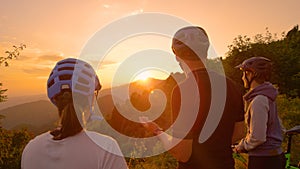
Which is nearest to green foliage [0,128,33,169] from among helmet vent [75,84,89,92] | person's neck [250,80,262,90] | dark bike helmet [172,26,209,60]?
person's neck [250,80,262,90]

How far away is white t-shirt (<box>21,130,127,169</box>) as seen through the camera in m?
1.72

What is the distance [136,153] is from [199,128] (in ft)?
21.2

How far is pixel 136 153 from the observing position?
8.84 meters

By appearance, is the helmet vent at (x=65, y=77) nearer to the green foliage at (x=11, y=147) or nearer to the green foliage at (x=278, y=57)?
the green foliage at (x=11, y=147)

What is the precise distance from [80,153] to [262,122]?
2638 mm

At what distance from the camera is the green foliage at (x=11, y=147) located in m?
11.0

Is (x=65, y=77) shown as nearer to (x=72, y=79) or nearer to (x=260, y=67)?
(x=72, y=79)

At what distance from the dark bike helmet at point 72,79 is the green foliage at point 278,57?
792 inches

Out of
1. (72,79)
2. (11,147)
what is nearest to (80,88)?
(72,79)

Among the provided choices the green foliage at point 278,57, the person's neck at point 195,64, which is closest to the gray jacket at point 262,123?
the person's neck at point 195,64

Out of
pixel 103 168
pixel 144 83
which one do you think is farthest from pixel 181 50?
pixel 144 83

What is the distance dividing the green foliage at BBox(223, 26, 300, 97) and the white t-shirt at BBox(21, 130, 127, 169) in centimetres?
2019

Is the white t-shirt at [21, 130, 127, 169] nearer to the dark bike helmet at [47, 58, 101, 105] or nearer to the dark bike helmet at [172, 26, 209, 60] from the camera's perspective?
the dark bike helmet at [47, 58, 101, 105]

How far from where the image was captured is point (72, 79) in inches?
72.8
